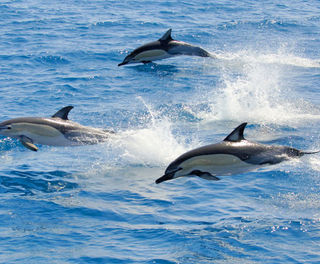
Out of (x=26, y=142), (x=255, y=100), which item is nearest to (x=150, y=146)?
(x=26, y=142)

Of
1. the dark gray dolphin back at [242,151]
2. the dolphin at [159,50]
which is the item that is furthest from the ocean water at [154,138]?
the dark gray dolphin back at [242,151]

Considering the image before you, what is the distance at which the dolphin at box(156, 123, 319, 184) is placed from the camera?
7.99 meters

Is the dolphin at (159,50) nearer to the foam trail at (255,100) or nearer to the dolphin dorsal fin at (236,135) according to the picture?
the foam trail at (255,100)

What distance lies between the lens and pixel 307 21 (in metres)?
26.5

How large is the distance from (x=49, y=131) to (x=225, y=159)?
3264 millimetres

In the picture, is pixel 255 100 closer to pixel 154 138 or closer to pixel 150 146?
pixel 154 138

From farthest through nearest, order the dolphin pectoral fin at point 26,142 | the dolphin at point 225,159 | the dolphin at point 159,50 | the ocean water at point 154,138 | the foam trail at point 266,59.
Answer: the foam trail at point 266,59 < the dolphin at point 159,50 < the dolphin pectoral fin at point 26,142 < the dolphin at point 225,159 < the ocean water at point 154,138

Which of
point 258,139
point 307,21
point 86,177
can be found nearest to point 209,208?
point 86,177

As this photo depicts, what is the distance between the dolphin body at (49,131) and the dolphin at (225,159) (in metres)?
2.34

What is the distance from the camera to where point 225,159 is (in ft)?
26.4

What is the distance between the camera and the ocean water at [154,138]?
7668 millimetres

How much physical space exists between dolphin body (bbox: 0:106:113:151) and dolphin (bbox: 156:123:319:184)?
234 centimetres

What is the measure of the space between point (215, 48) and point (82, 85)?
6.46 m

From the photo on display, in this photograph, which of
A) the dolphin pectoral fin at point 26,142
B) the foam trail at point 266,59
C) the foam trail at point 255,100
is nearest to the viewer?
the dolphin pectoral fin at point 26,142
